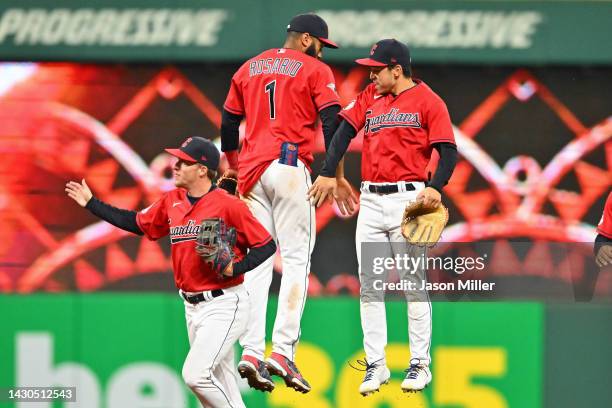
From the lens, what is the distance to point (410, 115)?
8.27 m

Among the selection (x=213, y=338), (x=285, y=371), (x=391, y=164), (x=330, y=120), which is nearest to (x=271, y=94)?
(x=330, y=120)

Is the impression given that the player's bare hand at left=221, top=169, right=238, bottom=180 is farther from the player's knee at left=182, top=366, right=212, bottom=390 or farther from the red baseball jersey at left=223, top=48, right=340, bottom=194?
the player's knee at left=182, top=366, right=212, bottom=390

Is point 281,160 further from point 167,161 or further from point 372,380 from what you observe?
point 167,161

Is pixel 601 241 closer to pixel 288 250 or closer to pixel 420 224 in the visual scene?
pixel 420 224

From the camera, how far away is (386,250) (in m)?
8.35

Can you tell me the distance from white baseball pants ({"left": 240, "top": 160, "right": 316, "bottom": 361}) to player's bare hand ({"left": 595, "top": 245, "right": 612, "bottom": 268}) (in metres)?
2.33

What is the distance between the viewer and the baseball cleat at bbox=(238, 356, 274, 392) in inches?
320

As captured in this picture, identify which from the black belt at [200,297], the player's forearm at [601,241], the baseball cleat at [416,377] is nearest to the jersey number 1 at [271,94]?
the black belt at [200,297]

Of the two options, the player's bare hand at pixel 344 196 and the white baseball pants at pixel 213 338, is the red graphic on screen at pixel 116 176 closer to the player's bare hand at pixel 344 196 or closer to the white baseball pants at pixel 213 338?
the player's bare hand at pixel 344 196

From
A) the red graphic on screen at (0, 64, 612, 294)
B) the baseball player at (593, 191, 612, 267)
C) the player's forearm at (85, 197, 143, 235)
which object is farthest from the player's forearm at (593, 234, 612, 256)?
the player's forearm at (85, 197, 143, 235)

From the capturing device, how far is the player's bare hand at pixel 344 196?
852cm

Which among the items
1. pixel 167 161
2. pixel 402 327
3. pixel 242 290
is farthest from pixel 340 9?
pixel 242 290

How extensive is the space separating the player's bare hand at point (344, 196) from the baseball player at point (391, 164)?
16 centimetres

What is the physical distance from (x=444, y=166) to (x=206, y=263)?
1456 mm
